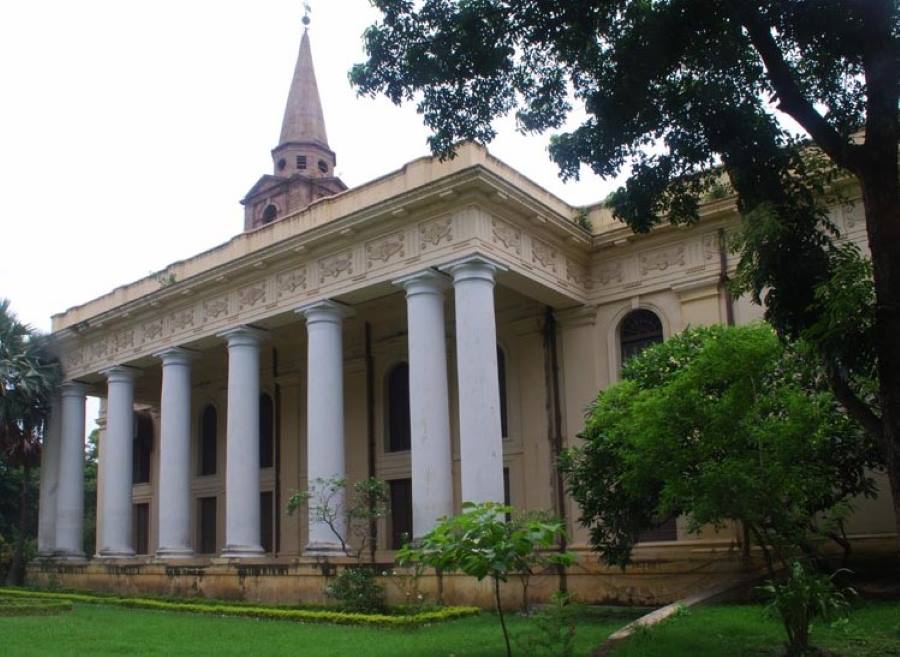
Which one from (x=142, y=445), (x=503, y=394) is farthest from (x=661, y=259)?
(x=142, y=445)

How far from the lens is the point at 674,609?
38.6 feet

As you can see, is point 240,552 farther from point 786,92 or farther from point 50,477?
point 786,92

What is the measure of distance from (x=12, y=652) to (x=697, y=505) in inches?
318

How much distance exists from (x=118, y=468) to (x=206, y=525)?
4879 millimetres

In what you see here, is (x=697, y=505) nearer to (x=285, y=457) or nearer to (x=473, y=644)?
(x=473, y=644)

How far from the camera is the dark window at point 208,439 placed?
29.1 m

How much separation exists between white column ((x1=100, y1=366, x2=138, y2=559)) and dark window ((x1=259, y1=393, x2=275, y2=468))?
378 cm

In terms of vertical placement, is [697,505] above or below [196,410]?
below

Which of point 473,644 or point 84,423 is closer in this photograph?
point 473,644

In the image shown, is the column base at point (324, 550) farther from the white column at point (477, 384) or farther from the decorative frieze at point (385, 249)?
the decorative frieze at point (385, 249)

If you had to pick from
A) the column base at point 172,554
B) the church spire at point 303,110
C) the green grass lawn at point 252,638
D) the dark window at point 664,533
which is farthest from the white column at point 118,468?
the dark window at point 664,533

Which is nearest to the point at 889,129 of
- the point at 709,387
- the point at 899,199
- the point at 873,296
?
the point at 899,199

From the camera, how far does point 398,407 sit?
24172mm

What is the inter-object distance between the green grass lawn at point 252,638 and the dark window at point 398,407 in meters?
9.00
